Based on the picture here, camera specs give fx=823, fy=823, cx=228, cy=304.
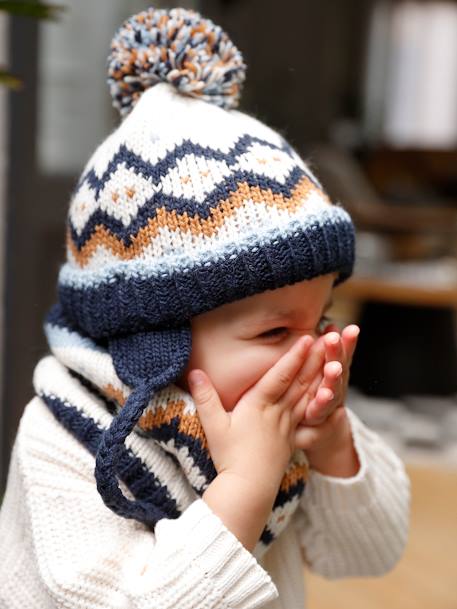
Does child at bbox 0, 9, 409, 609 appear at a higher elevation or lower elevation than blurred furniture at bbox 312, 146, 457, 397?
higher

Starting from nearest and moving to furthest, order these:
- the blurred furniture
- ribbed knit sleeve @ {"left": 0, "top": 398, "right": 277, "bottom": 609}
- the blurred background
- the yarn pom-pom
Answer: ribbed knit sleeve @ {"left": 0, "top": 398, "right": 277, "bottom": 609}, the yarn pom-pom, the blurred background, the blurred furniture

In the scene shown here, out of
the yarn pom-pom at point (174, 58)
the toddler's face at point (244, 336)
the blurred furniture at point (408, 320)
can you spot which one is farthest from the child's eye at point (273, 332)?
the blurred furniture at point (408, 320)

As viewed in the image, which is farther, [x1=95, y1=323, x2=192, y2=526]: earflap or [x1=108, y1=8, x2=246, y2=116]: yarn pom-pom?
[x1=108, y1=8, x2=246, y2=116]: yarn pom-pom

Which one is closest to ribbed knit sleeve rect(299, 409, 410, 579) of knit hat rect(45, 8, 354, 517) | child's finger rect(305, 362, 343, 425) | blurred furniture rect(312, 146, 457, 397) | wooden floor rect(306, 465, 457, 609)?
child's finger rect(305, 362, 343, 425)

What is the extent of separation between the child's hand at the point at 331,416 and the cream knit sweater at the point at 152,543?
19mm

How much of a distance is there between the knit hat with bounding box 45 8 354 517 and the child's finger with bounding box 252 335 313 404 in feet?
0.20

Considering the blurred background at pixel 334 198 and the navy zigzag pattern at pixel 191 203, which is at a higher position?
the navy zigzag pattern at pixel 191 203

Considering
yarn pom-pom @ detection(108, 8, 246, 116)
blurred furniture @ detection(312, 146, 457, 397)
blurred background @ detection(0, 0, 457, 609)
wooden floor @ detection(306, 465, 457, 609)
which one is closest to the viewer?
yarn pom-pom @ detection(108, 8, 246, 116)

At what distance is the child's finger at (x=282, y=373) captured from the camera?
75 centimetres

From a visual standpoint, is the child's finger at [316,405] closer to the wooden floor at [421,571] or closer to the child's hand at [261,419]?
the child's hand at [261,419]

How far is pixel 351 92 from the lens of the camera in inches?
308

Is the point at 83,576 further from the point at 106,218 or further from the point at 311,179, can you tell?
the point at 311,179

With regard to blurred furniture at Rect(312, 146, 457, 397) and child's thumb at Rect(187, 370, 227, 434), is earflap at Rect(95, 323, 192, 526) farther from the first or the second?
blurred furniture at Rect(312, 146, 457, 397)

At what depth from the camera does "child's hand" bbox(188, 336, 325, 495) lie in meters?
0.73
